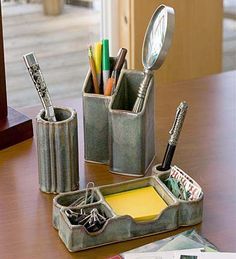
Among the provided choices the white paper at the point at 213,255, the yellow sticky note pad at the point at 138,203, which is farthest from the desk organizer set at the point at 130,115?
the white paper at the point at 213,255

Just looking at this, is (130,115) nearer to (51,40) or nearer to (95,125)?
(95,125)

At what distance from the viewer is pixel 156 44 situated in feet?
4.32

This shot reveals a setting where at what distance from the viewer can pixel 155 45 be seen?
132 centimetres

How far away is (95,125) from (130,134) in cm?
9

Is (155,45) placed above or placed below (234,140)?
above

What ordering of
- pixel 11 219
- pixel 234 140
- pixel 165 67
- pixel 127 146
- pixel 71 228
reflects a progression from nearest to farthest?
pixel 71 228 → pixel 11 219 → pixel 127 146 → pixel 234 140 → pixel 165 67

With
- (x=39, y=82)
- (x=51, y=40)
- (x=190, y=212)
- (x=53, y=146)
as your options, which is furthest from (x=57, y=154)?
(x=51, y=40)

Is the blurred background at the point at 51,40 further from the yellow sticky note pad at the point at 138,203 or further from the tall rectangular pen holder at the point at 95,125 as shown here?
the yellow sticky note pad at the point at 138,203

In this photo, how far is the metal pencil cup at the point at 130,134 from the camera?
1313 millimetres

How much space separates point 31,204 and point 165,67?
63.6 inches

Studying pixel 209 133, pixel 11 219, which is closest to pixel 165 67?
pixel 209 133

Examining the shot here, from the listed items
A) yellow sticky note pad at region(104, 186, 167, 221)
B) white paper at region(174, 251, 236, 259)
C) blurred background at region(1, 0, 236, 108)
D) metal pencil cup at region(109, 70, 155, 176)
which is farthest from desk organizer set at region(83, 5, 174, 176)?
blurred background at region(1, 0, 236, 108)

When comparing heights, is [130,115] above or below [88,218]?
above

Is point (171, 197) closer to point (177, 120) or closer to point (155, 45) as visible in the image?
point (177, 120)
